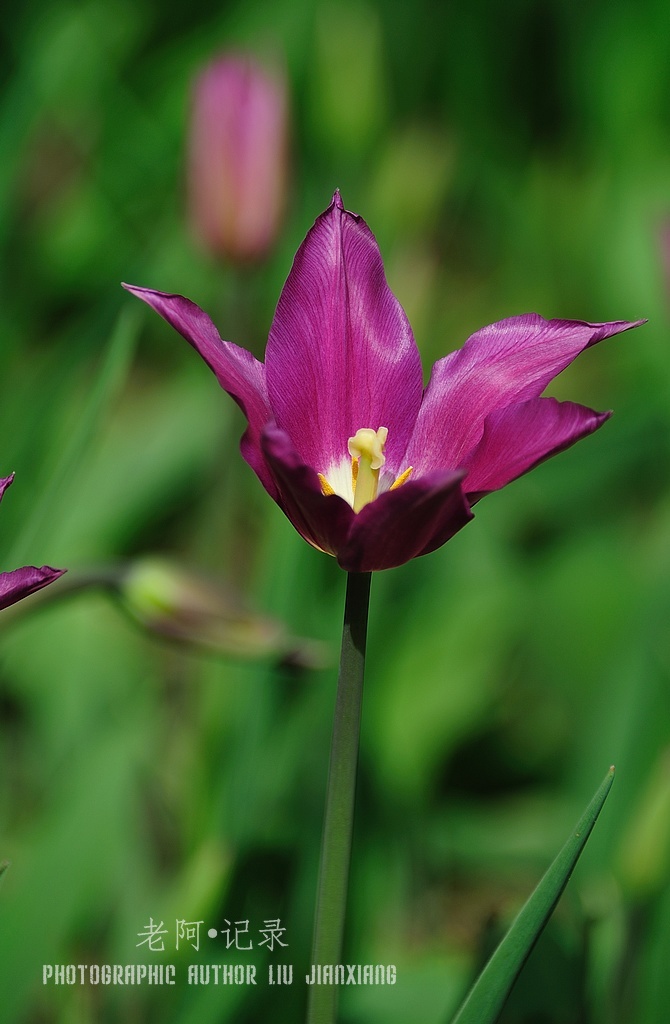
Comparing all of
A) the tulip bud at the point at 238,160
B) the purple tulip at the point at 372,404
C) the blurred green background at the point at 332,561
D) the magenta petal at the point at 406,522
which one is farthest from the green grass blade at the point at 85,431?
the tulip bud at the point at 238,160

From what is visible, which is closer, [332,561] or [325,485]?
[325,485]

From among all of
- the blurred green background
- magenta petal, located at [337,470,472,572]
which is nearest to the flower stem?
magenta petal, located at [337,470,472,572]

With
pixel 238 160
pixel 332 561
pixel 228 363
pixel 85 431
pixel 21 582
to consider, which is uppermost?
pixel 238 160

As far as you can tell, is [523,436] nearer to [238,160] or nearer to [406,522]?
[406,522]

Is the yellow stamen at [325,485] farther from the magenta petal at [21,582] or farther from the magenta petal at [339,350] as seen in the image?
the magenta petal at [21,582]

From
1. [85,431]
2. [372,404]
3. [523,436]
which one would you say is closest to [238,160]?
[85,431]

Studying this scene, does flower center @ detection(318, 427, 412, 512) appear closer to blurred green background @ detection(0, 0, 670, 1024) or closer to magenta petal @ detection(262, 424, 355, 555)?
magenta petal @ detection(262, 424, 355, 555)
